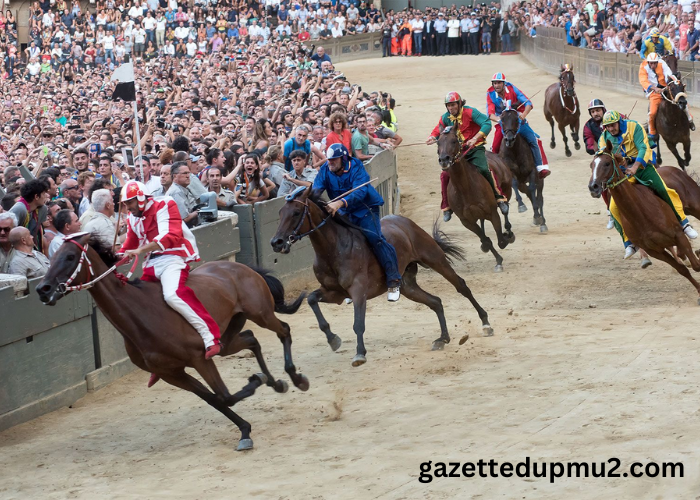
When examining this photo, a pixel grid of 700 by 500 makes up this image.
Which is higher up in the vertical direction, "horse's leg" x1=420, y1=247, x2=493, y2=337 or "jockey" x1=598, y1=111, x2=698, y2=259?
"jockey" x1=598, y1=111, x2=698, y2=259

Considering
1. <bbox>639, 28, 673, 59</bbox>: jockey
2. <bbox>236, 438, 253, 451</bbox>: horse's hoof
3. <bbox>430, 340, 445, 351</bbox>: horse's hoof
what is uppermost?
<bbox>639, 28, 673, 59</bbox>: jockey

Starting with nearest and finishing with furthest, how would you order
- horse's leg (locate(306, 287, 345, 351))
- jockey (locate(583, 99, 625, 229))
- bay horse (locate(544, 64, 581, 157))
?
horse's leg (locate(306, 287, 345, 351)), jockey (locate(583, 99, 625, 229)), bay horse (locate(544, 64, 581, 157))

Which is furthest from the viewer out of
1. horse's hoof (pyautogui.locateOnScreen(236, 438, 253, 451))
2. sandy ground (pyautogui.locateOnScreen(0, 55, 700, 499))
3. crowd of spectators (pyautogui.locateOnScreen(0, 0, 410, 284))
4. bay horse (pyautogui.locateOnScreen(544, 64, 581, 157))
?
bay horse (pyautogui.locateOnScreen(544, 64, 581, 157))

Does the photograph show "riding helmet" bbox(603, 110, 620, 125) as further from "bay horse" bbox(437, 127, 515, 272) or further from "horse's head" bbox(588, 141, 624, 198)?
"bay horse" bbox(437, 127, 515, 272)

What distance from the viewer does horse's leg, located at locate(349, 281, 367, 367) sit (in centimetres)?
979

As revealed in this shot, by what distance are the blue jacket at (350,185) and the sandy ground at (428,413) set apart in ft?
5.35

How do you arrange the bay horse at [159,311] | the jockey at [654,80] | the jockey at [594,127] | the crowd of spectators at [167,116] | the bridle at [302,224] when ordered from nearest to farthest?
the bay horse at [159,311] → the bridle at [302,224] → the crowd of spectators at [167,116] → the jockey at [594,127] → the jockey at [654,80]

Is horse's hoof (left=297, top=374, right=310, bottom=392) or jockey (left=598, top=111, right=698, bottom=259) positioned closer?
horse's hoof (left=297, top=374, right=310, bottom=392)

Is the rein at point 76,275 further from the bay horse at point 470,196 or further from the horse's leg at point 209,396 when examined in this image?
the bay horse at point 470,196

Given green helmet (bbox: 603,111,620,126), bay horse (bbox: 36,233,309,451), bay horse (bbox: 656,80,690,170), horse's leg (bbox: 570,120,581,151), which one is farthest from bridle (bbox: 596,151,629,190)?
horse's leg (bbox: 570,120,581,151)

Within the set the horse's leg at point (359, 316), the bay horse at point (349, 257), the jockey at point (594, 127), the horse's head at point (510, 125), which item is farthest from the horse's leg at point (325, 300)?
the horse's head at point (510, 125)

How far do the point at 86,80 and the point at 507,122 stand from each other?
2317 centimetres

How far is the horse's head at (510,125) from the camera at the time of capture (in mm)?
16688

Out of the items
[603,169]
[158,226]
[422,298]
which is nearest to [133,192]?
[158,226]
